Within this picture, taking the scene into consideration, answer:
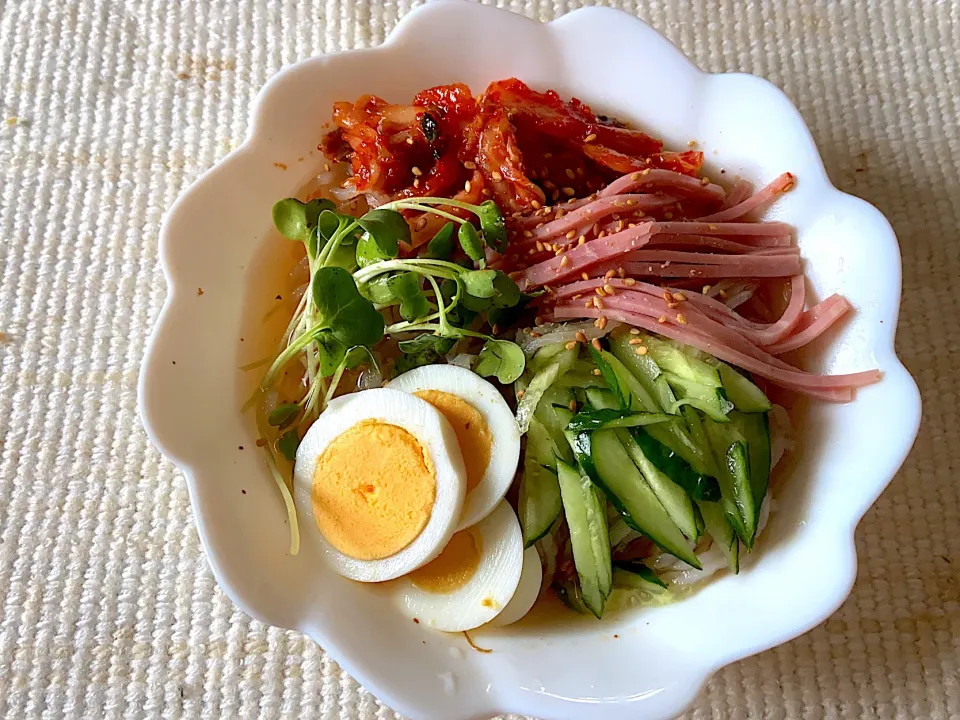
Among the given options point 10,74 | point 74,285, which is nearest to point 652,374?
point 74,285

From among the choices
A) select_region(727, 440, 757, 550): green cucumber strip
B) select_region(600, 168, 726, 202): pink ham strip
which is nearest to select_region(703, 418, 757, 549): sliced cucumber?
select_region(727, 440, 757, 550): green cucumber strip

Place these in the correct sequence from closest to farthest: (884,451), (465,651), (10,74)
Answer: (884,451)
(465,651)
(10,74)

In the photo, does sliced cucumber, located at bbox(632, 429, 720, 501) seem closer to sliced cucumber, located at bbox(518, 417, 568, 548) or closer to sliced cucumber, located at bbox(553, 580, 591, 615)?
sliced cucumber, located at bbox(518, 417, 568, 548)

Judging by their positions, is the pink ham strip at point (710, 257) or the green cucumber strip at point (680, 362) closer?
the green cucumber strip at point (680, 362)

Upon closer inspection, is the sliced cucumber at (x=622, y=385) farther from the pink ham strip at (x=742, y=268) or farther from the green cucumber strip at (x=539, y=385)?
the pink ham strip at (x=742, y=268)

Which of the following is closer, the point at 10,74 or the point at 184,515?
the point at 184,515

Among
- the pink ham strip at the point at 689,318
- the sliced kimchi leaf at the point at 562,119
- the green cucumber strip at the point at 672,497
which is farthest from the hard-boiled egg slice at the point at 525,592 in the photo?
the sliced kimchi leaf at the point at 562,119

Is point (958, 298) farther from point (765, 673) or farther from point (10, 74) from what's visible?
point (10, 74)
